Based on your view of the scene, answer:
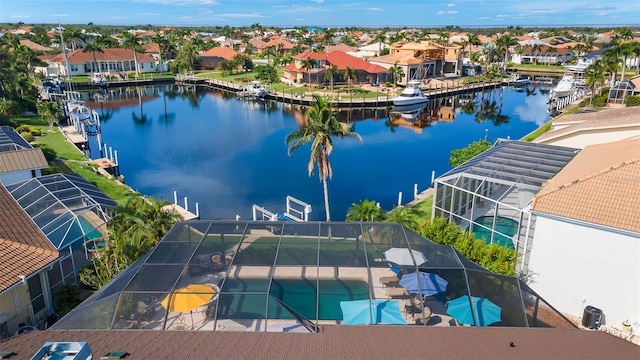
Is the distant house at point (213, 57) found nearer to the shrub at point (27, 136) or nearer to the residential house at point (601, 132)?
the shrub at point (27, 136)

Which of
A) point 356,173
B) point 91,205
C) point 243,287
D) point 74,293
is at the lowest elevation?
point 356,173

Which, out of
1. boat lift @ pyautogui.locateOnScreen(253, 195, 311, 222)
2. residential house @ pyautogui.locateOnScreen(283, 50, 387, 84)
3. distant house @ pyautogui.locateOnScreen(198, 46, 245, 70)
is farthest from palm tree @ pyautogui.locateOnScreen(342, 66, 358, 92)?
boat lift @ pyautogui.locateOnScreen(253, 195, 311, 222)

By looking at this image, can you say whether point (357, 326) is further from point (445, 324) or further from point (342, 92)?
point (342, 92)

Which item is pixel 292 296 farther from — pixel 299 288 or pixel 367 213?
pixel 367 213

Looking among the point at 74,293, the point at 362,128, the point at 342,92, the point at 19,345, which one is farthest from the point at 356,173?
the point at 342,92

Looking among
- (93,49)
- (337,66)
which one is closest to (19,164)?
(337,66)

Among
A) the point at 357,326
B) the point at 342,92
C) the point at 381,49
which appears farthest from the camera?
the point at 381,49
